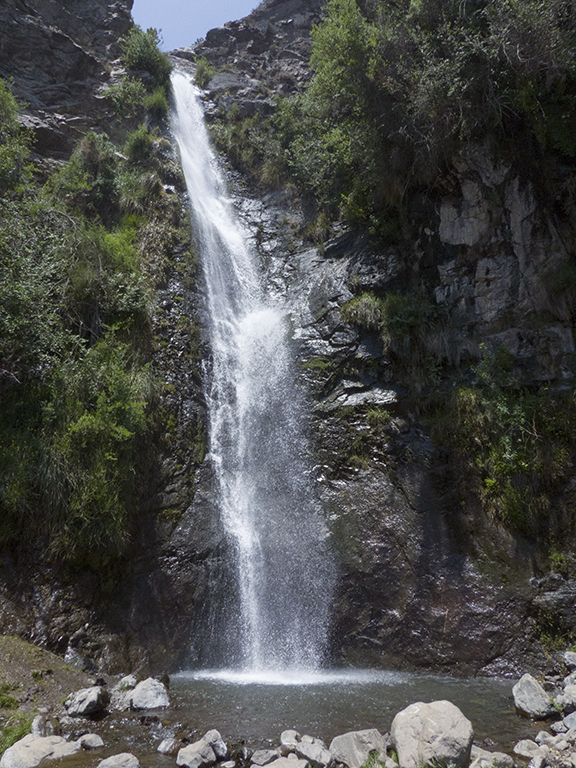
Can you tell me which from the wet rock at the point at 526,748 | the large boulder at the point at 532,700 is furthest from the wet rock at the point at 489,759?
the large boulder at the point at 532,700

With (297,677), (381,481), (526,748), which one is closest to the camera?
(526,748)

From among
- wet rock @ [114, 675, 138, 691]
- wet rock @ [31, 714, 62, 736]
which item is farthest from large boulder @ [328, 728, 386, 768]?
wet rock @ [114, 675, 138, 691]

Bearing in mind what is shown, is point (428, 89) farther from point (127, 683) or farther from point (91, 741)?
point (91, 741)

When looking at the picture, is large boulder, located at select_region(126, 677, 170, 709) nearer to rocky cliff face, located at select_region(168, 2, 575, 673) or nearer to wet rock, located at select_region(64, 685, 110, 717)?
wet rock, located at select_region(64, 685, 110, 717)

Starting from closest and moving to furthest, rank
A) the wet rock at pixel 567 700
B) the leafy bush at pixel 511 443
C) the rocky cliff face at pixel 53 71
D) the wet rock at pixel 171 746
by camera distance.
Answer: the wet rock at pixel 171 746
the wet rock at pixel 567 700
the leafy bush at pixel 511 443
the rocky cliff face at pixel 53 71

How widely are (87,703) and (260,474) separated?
448cm

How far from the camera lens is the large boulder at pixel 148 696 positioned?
5.23 m

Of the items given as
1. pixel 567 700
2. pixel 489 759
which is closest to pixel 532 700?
pixel 567 700

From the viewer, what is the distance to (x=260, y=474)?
8.65m

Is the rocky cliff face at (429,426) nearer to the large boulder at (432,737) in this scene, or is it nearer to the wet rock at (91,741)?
the large boulder at (432,737)

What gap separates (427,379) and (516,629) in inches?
173

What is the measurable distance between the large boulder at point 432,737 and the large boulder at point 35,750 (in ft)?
9.89

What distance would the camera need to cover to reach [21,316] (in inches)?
295

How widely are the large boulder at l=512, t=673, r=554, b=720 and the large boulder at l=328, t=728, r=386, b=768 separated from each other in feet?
6.07
